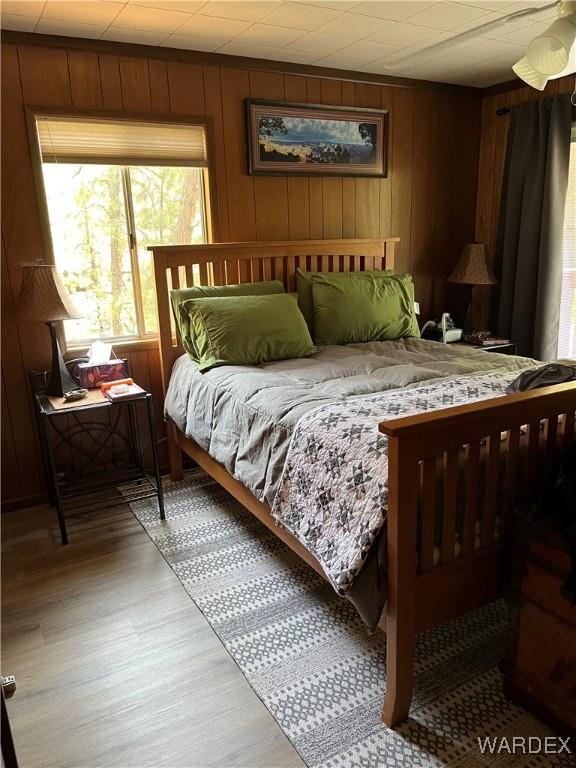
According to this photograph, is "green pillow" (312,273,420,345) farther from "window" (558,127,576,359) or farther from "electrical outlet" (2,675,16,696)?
"electrical outlet" (2,675,16,696)

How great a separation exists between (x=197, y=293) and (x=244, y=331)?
0.43m

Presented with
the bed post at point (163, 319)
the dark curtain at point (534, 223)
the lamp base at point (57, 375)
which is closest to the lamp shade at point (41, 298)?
the lamp base at point (57, 375)

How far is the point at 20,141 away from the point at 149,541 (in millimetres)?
2033

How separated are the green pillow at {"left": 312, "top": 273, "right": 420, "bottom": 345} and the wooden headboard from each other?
0.30 meters

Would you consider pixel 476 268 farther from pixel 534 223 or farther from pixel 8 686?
pixel 8 686

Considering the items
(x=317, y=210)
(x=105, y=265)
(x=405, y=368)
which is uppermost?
(x=317, y=210)

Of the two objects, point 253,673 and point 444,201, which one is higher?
point 444,201

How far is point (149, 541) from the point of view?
2652mm

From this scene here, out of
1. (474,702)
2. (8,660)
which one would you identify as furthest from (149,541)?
(474,702)

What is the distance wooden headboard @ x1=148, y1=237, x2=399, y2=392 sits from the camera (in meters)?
3.09

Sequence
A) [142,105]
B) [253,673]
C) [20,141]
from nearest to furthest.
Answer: [253,673]
[20,141]
[142,105]

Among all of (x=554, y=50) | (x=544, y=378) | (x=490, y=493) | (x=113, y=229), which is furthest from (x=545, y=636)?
(x=113, y=229)

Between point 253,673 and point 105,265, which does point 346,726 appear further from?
point 105,265

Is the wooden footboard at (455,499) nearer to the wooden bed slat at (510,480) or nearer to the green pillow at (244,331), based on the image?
the wooden bed slat at (510,480)
